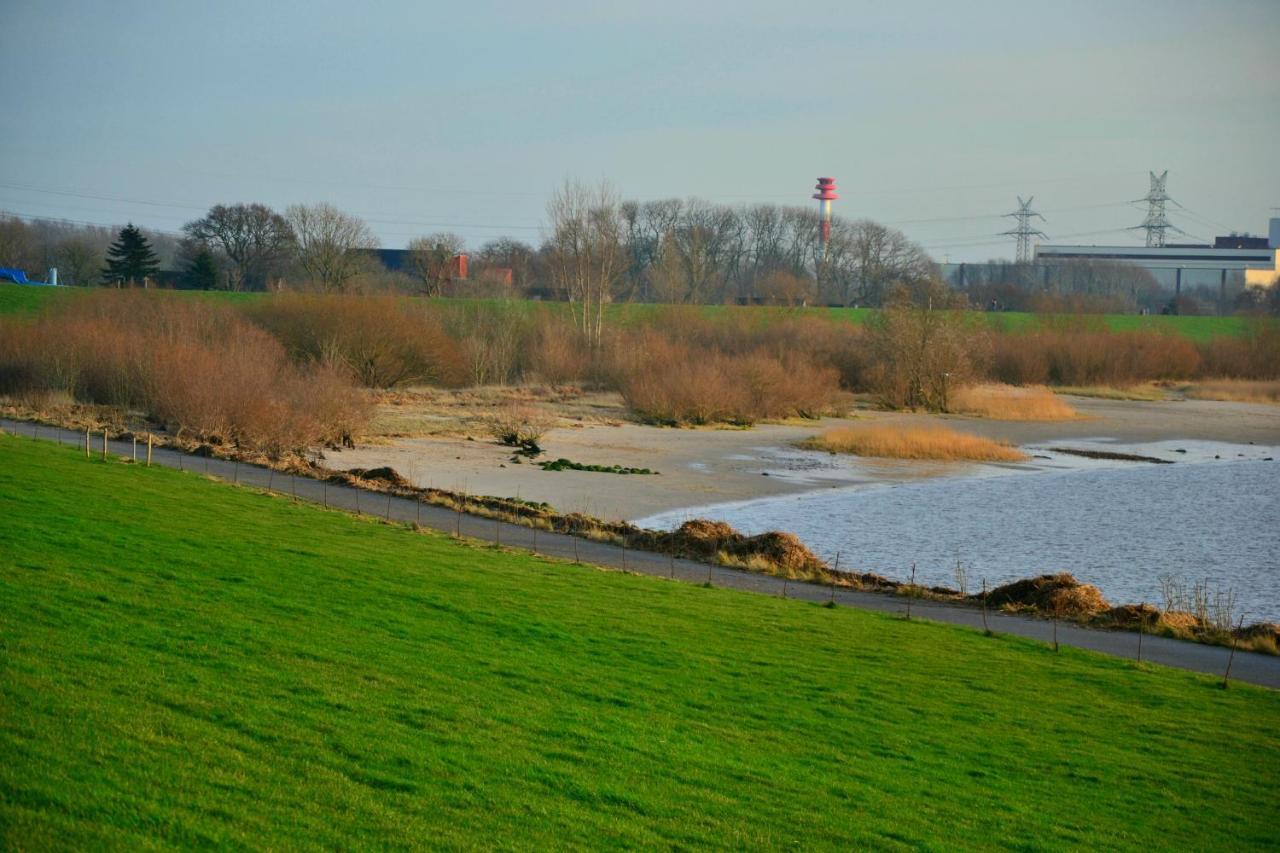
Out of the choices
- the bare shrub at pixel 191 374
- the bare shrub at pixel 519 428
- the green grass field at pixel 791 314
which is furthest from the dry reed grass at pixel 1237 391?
the bare shrub at pixel 191 374

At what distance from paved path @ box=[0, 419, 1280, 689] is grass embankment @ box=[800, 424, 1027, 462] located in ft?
85.2

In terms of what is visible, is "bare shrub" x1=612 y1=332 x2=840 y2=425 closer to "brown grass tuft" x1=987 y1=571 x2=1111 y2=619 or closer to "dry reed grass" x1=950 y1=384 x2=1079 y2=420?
"dry reed grass" x1=950 y1=384 x2=1079 y2=420

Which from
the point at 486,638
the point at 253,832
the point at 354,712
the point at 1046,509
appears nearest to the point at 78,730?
the point at 253,832

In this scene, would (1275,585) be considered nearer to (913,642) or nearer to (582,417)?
(913,642)

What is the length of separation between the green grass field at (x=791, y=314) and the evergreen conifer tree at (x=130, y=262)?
7544 millimetres

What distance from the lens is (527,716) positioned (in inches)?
446

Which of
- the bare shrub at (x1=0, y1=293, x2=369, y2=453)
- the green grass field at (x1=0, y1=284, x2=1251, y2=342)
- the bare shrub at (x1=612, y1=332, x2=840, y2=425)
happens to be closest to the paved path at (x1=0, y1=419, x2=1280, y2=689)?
the bare shrub at (x1=0, y1=293, x2=369, y2=453)

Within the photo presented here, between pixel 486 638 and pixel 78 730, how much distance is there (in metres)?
6.87

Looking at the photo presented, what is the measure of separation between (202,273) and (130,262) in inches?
209

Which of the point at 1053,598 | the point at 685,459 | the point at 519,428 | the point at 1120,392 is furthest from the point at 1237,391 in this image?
the point at 1053,598

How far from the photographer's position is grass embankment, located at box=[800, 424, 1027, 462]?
50.2m

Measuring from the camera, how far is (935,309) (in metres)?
71.9

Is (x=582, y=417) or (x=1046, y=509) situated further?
(x=582, y=417)

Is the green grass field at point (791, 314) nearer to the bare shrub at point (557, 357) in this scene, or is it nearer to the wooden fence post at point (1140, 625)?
the bare shrub at point (557, 357)
